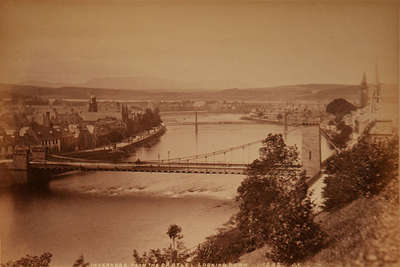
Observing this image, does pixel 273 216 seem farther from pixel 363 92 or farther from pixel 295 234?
pixel 363 92

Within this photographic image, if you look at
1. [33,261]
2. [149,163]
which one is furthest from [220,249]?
[33,261]

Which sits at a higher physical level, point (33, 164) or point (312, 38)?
point (312, 38)

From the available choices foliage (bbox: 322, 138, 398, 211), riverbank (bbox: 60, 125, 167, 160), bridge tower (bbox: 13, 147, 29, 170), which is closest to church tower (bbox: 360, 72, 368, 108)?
foliage (bbox: 322, 138, 398, 211)

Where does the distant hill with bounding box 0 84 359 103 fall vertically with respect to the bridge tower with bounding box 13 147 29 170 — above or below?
above

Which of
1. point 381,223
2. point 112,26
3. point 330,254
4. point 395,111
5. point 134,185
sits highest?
point 112,26

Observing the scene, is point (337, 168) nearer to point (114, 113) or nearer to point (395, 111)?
point (395, 111)

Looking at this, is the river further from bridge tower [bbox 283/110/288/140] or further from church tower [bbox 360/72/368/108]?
church tower [bbox 360/72/368/108]

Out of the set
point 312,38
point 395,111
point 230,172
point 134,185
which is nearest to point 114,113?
point 134,185
